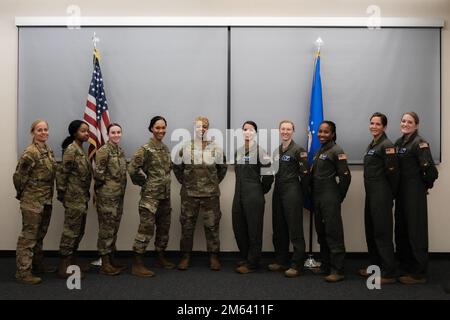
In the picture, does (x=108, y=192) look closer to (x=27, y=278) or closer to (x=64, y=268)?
(x=64, y=268)

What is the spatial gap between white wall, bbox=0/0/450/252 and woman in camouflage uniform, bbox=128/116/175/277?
616 millimetres

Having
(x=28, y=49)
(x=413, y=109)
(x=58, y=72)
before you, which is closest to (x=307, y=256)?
(x=413, y=109)

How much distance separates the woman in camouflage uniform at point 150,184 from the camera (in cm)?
376

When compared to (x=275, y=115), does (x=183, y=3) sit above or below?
above

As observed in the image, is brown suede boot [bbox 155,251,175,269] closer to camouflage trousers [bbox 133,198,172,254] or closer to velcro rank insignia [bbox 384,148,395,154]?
camouflage trousers [bbox 133,198,172,254]

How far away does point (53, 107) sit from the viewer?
14.5 feet

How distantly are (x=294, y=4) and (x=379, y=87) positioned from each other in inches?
51.3

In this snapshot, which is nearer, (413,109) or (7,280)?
(7,280)

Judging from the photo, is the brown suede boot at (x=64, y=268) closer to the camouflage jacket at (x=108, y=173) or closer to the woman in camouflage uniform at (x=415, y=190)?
the camouflage jacket at (x=108, y=173)

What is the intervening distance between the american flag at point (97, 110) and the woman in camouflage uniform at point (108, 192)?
50 centimetres

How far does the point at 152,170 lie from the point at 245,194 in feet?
2.99

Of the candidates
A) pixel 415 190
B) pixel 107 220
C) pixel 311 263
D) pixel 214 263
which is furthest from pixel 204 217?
pixel 415 190

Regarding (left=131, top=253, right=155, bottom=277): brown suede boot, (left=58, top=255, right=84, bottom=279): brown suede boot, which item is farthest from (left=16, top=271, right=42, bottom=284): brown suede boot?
(left=131, top=253, right=155, bottom=277): brown suede boot

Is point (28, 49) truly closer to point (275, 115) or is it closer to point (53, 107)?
point (53, 107)
